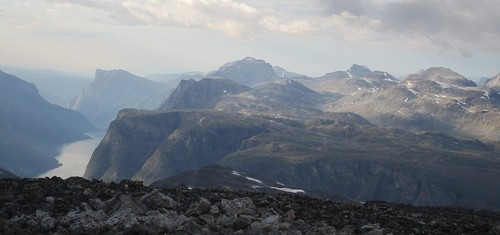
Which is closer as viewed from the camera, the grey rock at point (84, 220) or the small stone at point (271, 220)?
the grey rock at point (84, 220)

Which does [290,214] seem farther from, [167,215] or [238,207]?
[167,215]

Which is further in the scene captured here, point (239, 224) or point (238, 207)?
point (238, 207)

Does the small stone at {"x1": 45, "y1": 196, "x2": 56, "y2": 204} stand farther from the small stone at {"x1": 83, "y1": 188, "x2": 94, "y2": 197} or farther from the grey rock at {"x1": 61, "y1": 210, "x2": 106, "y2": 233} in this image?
the grey rock at {"x1": 61, "y1": 210, "x2": 106, "y2": 233}

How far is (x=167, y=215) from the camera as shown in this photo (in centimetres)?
2394

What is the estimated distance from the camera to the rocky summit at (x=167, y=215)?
22.2 meters

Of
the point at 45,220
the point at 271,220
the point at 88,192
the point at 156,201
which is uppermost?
the point at 271,220

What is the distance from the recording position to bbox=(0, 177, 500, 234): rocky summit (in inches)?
872

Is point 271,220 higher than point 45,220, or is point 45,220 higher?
point 271,220

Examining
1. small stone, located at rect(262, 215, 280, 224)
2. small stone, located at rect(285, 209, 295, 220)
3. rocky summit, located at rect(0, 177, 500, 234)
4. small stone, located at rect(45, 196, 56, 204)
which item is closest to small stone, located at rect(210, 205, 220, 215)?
rocky summit, located at rect(0, 177, 500, 234)

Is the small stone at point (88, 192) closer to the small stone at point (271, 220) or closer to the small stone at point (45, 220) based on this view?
the small stone at point (45, 220)

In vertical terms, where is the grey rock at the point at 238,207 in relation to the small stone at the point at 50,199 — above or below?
above

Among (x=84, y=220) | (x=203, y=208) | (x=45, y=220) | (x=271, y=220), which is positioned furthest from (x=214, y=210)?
(x=45, y=220)

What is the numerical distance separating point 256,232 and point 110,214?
7622 mm

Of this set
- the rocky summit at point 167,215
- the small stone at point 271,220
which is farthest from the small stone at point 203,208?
the small stone at point 271,220
